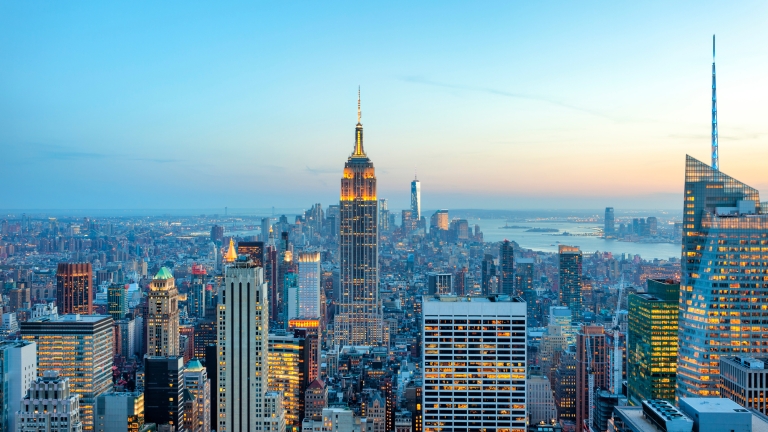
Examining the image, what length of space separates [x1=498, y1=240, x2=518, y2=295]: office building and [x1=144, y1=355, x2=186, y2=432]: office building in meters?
38.0

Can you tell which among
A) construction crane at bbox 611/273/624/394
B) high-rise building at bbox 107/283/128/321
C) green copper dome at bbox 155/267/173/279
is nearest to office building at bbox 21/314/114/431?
green copper dome at bbox 155/267/173/279

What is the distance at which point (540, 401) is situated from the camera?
4319cm

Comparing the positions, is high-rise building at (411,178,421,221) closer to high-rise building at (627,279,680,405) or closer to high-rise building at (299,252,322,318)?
high-rise building at (299,252,322,318)

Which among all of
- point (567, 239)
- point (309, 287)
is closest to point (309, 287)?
point (309, 287)

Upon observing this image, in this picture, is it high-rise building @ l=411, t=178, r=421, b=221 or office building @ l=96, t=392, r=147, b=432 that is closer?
office building @ l=96, t=392, r=147, b=432

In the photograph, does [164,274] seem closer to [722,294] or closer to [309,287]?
[309,287]

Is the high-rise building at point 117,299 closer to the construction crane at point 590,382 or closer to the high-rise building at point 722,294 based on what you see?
the construction crane at point 590,382

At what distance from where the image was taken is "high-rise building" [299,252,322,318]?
6586cm

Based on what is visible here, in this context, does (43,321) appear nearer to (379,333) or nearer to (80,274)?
(80,274)

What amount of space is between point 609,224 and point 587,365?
11.8 m

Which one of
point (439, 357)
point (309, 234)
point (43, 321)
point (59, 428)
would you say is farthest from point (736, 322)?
point (309, 234)

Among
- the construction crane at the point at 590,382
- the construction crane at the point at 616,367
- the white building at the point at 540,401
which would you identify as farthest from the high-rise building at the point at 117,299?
the construction crane at the point at 616,367

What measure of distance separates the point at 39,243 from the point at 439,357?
1869 centimetres

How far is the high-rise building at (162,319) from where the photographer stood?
47.7 m
